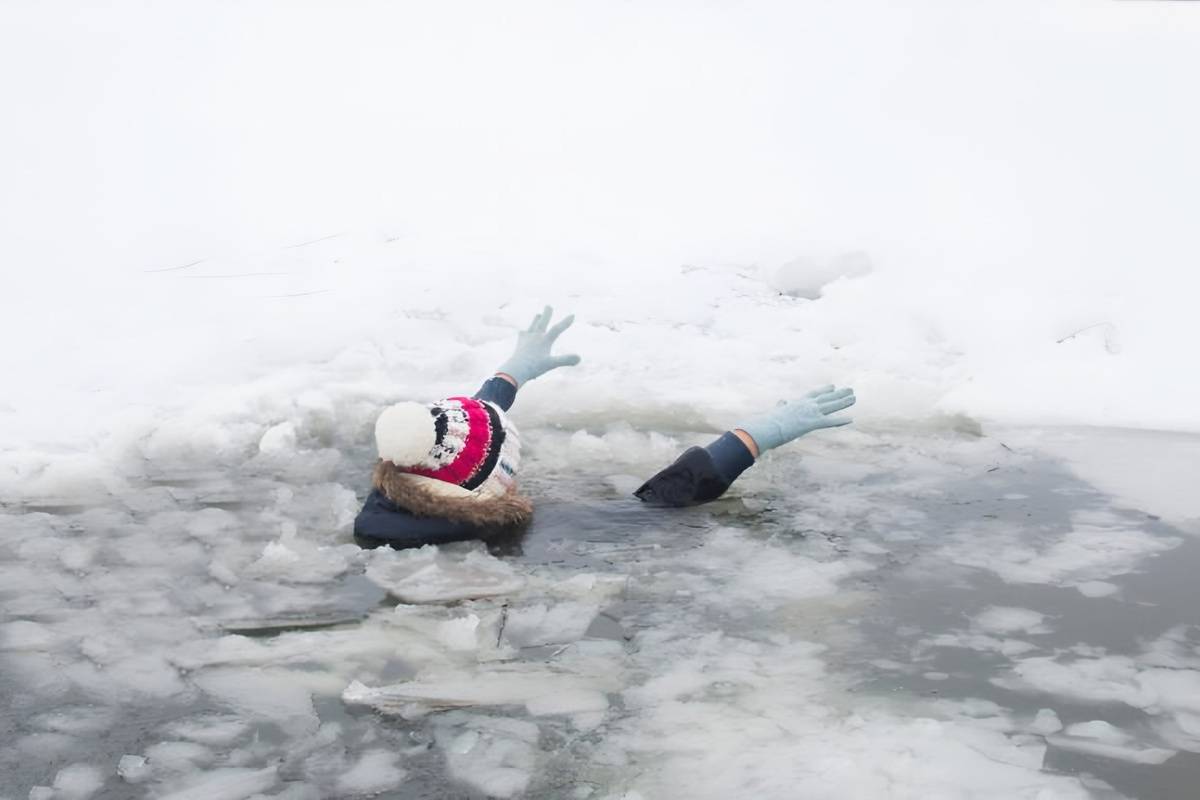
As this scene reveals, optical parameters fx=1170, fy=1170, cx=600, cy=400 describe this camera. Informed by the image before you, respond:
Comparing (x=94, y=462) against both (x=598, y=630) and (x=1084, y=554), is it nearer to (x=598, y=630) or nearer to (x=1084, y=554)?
(x=598, y=630)

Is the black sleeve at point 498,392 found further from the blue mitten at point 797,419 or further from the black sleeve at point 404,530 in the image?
the blue mitten at point 797,419

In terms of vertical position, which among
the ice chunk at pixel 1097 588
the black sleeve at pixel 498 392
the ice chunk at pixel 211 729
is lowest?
the ice chunk at pixel 211 729

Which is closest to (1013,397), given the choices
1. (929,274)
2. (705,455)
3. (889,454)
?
(889,454)

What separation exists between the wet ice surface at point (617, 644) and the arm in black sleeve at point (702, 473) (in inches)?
3.3

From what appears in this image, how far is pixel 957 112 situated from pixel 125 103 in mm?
5799

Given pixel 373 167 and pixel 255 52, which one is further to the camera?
pixel 255 52

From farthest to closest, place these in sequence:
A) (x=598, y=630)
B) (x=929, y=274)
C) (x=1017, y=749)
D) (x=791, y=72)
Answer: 1. (x=791, y=72)
2. (x=929, y=274)
3. (x=598, y=630)
4. (x=1017, y=749)

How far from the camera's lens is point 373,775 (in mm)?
2584

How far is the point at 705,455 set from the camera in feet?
13.7

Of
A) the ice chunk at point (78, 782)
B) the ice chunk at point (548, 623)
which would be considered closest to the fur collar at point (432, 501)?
the ice chunk at point (548, 623)

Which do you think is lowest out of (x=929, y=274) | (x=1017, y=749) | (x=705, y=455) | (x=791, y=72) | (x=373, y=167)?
(x=1017, y=749)

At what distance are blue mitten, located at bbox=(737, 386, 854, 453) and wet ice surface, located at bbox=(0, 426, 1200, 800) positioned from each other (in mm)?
229

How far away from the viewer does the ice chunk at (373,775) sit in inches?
100

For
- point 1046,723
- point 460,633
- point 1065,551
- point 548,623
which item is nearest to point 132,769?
point 460,633
